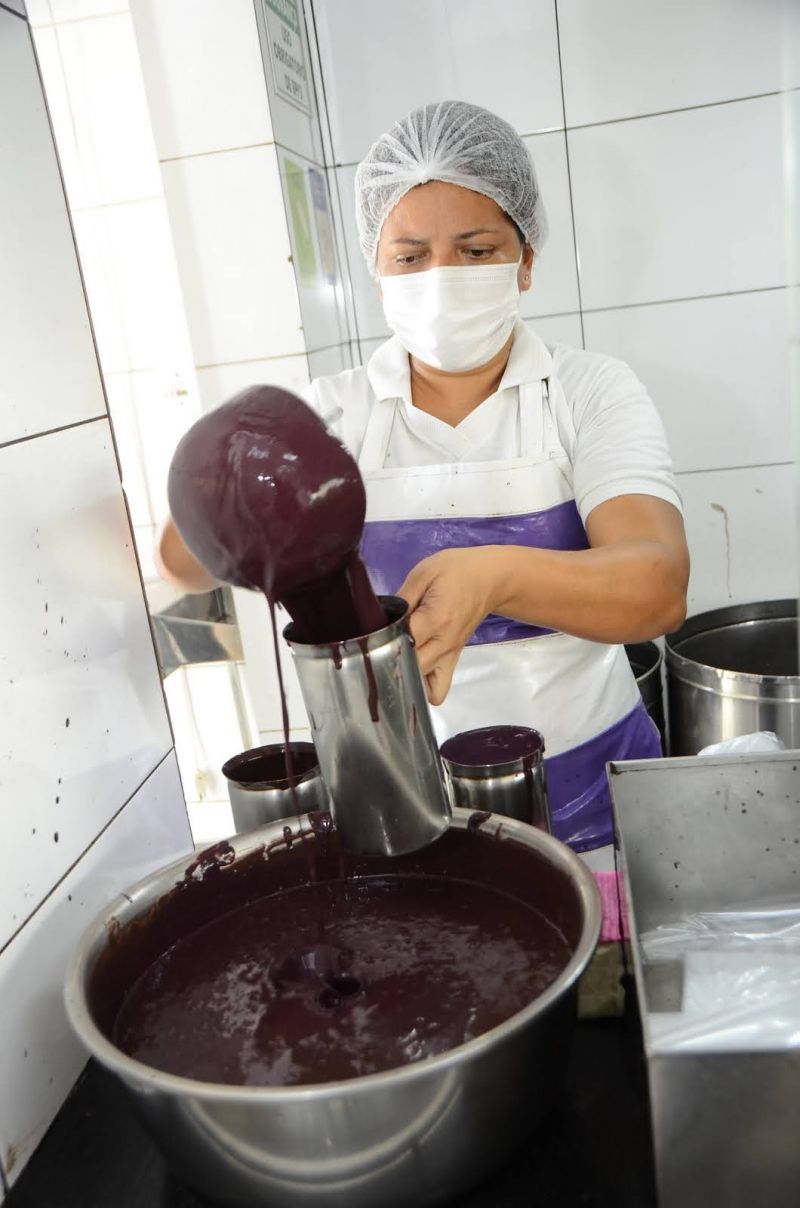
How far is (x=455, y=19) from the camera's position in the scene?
2.22m

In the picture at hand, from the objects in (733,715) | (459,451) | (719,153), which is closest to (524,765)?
(459,451)

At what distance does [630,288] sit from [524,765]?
171cm

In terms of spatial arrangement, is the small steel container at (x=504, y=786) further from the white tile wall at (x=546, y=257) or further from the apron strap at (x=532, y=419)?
the white tile wall at (x=546, y=257)

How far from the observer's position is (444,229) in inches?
54.7

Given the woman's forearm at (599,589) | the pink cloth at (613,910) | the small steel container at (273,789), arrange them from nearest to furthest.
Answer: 1. the pink cloth at (613,910)
2. the small steel container at (273,789)
3. the woman's forearm at (599,589)

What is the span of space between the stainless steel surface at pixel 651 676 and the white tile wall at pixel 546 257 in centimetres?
85

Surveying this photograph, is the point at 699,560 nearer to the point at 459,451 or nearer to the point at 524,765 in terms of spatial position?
the point at 459,451

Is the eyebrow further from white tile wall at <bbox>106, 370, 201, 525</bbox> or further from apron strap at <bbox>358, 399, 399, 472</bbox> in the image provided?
white tile wall at <bbox>106, 370, 201, 525</bbox>

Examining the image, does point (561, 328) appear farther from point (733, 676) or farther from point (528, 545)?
point (528, 545)

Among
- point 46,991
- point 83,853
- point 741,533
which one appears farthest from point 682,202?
point 46,991

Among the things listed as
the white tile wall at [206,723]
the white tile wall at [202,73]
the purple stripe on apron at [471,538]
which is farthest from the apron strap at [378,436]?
the white tile wall at [206,723]

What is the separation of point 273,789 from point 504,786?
0.76 ft

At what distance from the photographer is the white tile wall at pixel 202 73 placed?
75.8 inches

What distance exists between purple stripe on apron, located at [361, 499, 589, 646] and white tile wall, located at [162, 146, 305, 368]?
75cm
